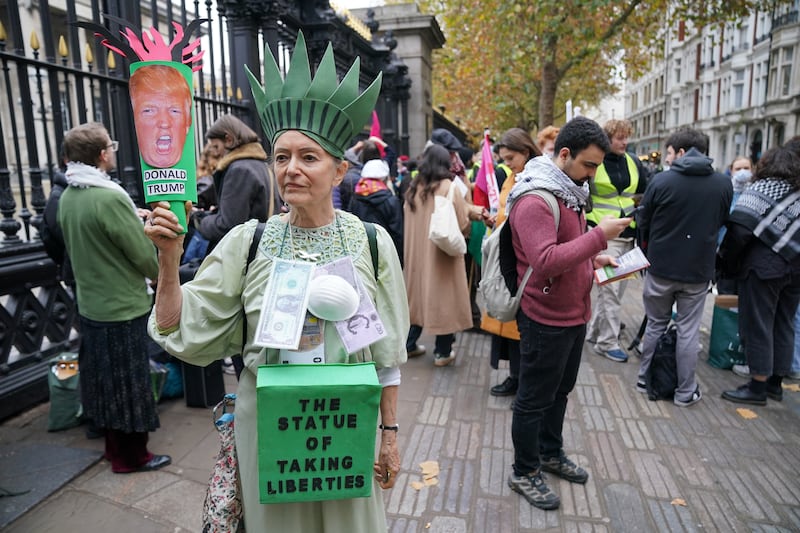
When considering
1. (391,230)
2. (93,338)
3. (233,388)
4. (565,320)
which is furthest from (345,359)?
(391,230)

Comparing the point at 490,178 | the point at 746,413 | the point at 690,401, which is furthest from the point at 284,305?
the point at 746,413

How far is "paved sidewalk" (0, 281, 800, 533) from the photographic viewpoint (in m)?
3.07

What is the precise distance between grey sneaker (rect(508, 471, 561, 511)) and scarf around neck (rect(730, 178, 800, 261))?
2790 millimetres

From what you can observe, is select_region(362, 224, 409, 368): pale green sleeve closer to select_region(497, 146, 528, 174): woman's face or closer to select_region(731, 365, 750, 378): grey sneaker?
select_region(497, 146, 528, 174): woman's face

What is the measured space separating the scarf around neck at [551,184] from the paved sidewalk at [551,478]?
1.77 meters

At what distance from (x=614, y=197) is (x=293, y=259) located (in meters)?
4.37

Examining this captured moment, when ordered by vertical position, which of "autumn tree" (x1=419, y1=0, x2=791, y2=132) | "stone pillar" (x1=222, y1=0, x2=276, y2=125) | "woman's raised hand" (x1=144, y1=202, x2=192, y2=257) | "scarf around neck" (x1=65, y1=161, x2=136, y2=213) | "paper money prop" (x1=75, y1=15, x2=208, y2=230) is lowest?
"woman's raised hand" (x1=144, y1=202, x2=192, y2=257)

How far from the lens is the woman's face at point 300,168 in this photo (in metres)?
1.76

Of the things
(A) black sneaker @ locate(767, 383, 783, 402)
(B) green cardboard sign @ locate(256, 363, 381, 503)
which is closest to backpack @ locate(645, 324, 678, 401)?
(A) black sneaker @ locate(767, 383, 783, 402)

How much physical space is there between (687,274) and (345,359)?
364cm

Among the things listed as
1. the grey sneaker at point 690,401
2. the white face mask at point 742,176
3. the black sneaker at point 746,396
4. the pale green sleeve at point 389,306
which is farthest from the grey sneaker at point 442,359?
the white face mask at point 742,176

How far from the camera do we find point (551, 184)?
113 inches

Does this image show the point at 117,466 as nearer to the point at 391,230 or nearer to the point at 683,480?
the point at 391,230

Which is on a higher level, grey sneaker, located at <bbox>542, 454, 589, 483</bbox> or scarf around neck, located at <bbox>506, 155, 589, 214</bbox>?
scarf around neck, located at <bbox>506, 155, 589, 214</bbox>
